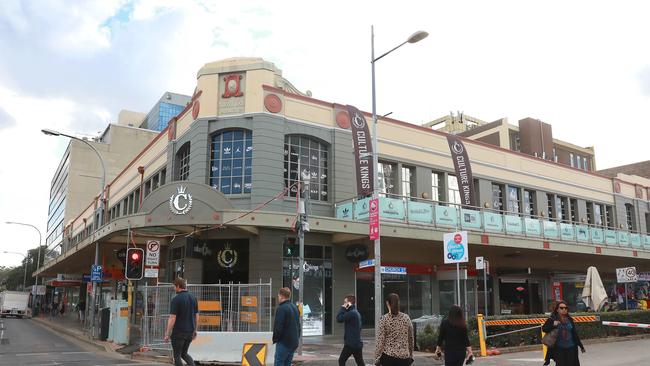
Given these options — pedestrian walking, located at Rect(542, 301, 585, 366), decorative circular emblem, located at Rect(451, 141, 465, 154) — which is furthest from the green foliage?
decorative circular emblem, located at Rect(451, 141, 465, 154)

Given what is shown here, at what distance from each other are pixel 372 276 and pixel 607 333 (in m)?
8.59

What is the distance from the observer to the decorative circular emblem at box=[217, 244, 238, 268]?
20.3 meters

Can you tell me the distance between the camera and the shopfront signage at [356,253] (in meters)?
20.9

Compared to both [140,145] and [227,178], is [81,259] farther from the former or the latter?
[140,145]

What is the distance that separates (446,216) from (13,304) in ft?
161

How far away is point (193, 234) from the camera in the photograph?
20031 millimetres

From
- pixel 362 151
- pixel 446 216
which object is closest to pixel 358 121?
pixel 362 151

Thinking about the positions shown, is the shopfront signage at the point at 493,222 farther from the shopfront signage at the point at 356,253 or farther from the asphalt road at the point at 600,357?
the asphalt road at the point at 600,357

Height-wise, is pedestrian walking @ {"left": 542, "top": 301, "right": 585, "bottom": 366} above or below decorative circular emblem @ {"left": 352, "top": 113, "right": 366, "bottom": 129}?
below

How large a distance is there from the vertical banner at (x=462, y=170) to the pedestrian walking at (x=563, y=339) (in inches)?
598

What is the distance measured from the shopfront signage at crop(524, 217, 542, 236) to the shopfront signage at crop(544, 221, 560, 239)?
1.36 ft

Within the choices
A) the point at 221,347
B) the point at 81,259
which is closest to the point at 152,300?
the point at 221,347

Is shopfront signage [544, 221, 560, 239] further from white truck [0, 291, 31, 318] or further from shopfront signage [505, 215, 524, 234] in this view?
A: white truck [0, 291, 31, 318]

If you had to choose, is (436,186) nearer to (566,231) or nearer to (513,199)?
(513,199)
